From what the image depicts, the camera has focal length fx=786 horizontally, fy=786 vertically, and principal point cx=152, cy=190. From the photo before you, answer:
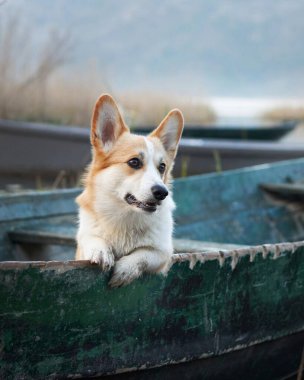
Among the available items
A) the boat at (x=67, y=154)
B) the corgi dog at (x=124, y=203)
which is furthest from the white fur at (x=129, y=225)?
the boat at (x=67, y=154)

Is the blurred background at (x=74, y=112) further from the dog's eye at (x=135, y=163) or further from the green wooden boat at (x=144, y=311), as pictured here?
the green wooden boat at (x=144, y=311)

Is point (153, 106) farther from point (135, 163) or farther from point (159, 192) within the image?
point (159, 192)

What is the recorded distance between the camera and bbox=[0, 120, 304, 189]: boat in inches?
415

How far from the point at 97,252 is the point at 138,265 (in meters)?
0.19

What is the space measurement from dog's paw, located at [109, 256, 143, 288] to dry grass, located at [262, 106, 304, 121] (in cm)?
1705

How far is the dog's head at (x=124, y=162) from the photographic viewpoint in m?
3.41

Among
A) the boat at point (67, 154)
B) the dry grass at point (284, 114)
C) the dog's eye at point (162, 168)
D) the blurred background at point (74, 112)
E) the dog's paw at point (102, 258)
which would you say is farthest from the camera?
the dry grass at point (284, 114)

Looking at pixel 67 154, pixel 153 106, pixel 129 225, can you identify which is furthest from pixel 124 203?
pixel 153 106

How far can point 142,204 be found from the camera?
11.1 ft

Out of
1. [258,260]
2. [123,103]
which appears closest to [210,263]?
[258,260]

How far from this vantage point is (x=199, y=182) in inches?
249

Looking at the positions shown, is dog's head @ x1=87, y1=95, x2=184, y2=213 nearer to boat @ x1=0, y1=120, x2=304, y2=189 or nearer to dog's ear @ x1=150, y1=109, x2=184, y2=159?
dog's ear @ x1=150, y1=109, x2=184, y2=159

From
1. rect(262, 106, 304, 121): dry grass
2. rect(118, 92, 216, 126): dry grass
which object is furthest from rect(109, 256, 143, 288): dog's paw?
rect(262, 106, 304, 121): dry grass

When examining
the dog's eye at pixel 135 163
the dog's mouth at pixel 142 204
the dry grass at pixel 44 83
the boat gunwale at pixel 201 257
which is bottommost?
the dry grass at pixel 44 83
